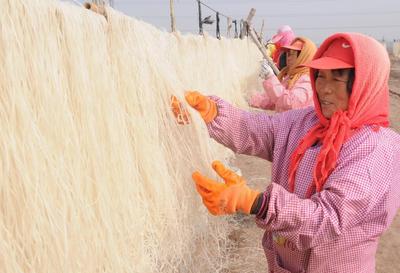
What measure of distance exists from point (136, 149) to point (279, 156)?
0.56 m

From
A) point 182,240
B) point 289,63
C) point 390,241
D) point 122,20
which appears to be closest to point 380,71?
point 122,20

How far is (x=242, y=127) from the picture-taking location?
1.77m

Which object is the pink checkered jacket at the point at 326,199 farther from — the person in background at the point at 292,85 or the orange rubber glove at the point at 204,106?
the person in background at the point at 292,85

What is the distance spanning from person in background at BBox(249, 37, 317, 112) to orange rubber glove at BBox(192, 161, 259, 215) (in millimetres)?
1245

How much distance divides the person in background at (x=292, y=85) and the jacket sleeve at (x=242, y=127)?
800mm

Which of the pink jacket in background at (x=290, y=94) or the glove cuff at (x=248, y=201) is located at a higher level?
the pink jacket in background at (x=290, y=94)

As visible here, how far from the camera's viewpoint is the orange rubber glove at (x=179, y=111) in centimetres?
182

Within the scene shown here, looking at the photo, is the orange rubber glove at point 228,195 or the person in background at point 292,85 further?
the person in background at point 292,85

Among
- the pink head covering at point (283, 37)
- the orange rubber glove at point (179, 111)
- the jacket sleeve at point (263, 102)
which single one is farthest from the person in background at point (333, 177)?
the pink head covering at point (283, 37)

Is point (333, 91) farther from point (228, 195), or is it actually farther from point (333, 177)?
point (228, 195)

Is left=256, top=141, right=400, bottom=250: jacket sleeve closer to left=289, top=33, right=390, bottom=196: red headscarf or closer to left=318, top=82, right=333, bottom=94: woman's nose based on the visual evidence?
left=289, top=33, right=390, bottom=196: red headscarf

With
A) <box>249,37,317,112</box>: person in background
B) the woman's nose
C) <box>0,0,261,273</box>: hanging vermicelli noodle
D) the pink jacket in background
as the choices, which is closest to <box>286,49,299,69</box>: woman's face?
<box>249,37,317,112</box>: person in background

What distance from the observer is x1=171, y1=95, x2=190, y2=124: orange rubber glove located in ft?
5.97

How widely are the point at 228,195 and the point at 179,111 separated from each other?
0.60 metres
